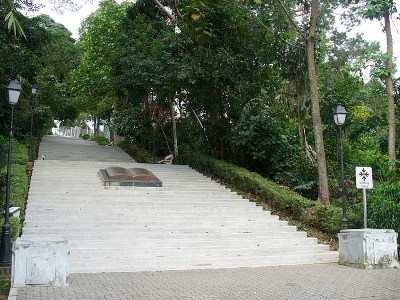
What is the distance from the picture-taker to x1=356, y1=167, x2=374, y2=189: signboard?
10.5 meters

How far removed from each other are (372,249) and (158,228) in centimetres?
505

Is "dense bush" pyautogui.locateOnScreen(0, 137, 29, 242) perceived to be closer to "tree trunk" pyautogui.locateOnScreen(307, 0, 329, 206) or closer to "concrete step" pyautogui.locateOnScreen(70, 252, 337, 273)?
"concrete step" pyautogui.locateOnScreen(70, 252, 337, 273)

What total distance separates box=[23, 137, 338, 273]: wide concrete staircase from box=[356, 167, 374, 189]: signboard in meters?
1.81

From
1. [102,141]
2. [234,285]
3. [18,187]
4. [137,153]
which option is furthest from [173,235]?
[102,141]

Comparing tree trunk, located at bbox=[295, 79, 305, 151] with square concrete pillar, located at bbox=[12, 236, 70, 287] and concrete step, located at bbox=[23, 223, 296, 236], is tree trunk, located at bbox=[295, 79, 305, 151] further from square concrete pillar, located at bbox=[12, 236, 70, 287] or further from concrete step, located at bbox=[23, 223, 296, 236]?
square concrete pillar, located at bbox=[12, 236, 70, 287]

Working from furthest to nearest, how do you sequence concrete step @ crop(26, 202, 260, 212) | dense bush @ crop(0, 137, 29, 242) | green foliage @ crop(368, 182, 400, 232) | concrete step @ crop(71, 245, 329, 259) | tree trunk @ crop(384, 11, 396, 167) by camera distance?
tree trunk @ crop(384, 11, 396, 167) < concrete step @ crop(26, 202, 260, 212) < green foliage @ crop(368, 182, 400, 232) < concrete step @ crop(71, 245, 329, 259) < dense bush @ crop(0, 137, 29, 242)

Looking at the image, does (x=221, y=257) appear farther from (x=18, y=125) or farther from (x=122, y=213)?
(x=18, y=125)

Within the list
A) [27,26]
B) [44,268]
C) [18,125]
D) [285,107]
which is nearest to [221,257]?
[44,268]

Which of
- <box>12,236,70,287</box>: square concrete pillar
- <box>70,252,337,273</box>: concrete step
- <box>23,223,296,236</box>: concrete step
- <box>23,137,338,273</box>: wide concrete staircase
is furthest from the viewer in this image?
<box>23,223,296,236</box>: concrete step

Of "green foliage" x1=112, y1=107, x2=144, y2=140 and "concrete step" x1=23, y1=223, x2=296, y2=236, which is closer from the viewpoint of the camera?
"concrete step" x1=23, y1=223, x2=296, y2=236

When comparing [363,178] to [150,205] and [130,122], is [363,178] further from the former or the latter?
[130,122]

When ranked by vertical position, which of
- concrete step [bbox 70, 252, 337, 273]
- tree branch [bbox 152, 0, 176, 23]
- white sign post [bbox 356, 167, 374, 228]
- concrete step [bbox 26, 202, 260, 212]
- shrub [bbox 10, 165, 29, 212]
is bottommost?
concrete step [bbox 70, 252, 337, 273]

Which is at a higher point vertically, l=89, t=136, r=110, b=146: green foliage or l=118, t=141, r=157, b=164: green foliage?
l=89, t=136, r=110, b=146: green foliage

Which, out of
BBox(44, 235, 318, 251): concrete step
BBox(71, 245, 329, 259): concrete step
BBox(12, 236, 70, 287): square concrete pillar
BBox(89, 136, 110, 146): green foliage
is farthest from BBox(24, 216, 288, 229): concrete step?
BBox(89, 136, 110, 146): green foliage
